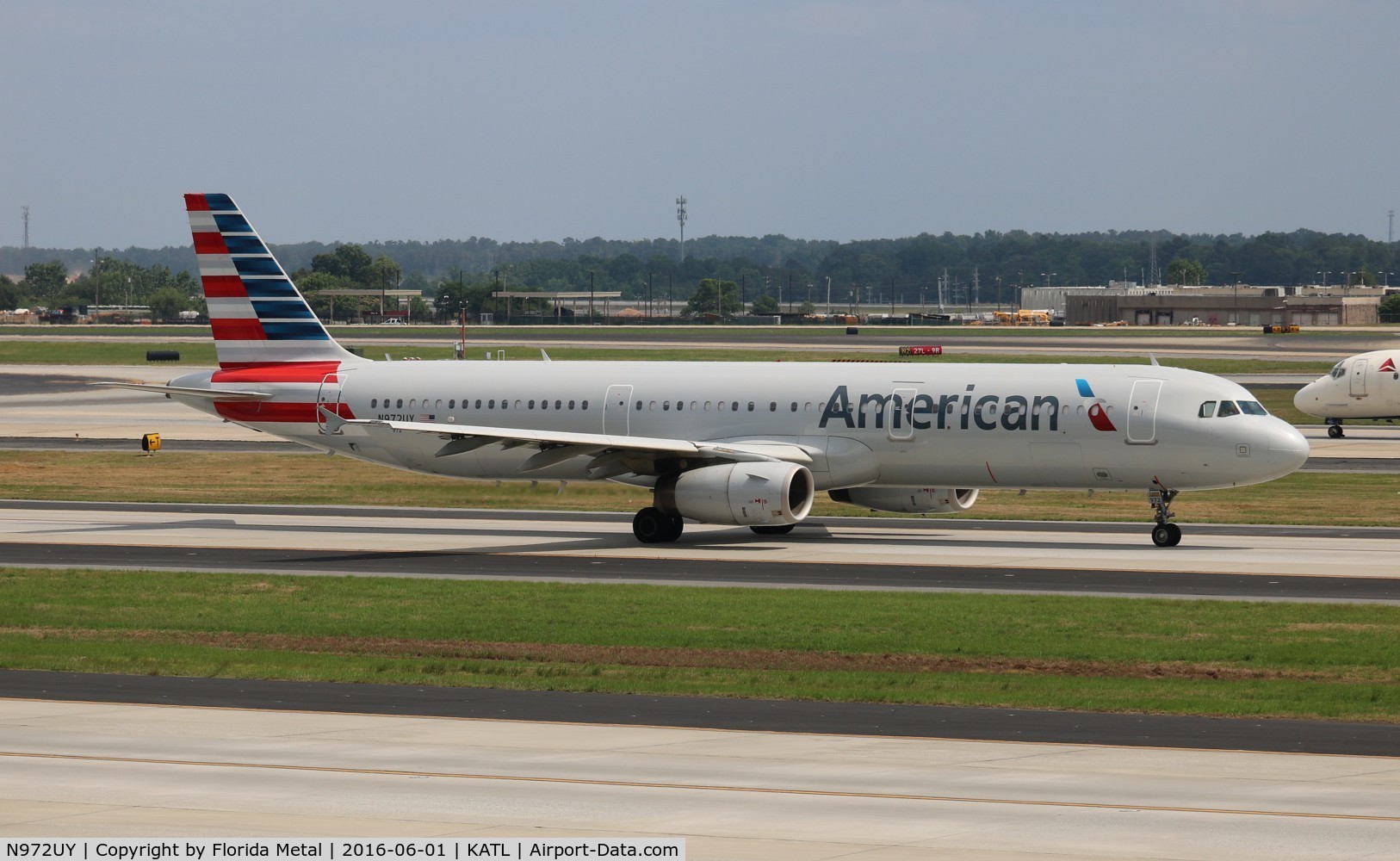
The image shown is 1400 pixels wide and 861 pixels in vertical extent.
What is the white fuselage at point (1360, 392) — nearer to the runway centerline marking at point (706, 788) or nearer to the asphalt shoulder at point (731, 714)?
the asphalt shoulder at point (731, 714)

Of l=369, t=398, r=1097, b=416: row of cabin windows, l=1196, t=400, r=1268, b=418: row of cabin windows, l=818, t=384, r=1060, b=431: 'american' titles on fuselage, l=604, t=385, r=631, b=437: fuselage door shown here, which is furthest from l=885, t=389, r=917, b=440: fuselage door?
l=604, t=385, r=631, b=437: fuselage door

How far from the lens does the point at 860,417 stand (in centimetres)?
4325

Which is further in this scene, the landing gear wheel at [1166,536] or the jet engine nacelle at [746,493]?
the landing gear wheel at [1166,536]

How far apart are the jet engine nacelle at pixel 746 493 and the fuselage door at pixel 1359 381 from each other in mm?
42717

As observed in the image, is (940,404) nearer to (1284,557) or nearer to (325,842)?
(1284,557)

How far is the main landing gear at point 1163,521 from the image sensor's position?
4184cm

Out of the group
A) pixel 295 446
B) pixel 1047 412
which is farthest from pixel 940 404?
pixel 295 446

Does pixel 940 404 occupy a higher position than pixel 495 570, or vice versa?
pixel 940 404

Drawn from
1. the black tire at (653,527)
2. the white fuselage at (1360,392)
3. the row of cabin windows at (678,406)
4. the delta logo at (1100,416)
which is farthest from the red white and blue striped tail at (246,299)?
the white fuselage at (1360,392)

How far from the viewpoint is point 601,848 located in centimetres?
1491

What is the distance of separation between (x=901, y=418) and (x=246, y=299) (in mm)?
19097

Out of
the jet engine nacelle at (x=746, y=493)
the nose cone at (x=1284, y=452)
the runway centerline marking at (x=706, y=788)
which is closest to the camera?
the runway centerline marking at (x=706, y=788)

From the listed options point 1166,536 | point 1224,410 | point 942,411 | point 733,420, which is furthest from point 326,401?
point 1224,410

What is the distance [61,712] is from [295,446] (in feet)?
168
